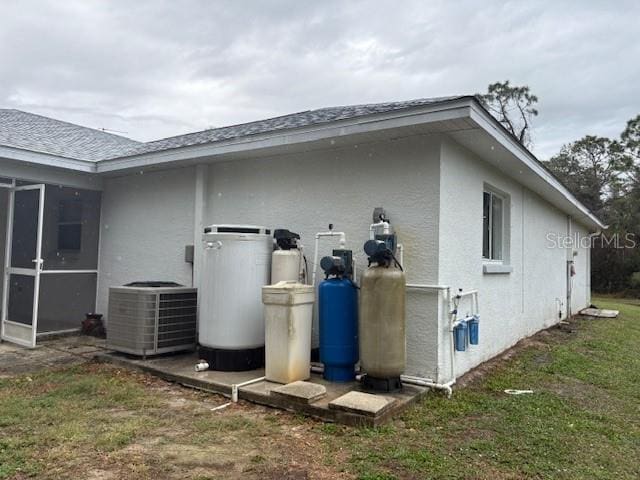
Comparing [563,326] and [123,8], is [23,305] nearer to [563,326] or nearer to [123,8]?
[123,8]

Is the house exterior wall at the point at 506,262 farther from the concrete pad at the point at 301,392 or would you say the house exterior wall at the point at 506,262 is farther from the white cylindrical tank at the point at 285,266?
the white cylindrical tank at the point at 285,266

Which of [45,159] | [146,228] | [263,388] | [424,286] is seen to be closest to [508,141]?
[424,286]

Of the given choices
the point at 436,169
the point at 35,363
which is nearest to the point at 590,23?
the point at 436,169

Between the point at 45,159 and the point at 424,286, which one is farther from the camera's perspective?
the point at 45,159

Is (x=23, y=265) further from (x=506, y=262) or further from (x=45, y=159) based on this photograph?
(x=506, y=262)

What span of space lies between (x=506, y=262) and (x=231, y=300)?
4017mm

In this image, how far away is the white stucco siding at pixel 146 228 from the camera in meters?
6.28

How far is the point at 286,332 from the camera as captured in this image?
412 cm

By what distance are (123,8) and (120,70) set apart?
4.65m

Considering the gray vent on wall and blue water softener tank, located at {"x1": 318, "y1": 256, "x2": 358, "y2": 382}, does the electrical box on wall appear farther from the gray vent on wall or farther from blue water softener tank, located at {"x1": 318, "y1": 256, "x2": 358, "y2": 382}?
blue water softener tank, located at {"x1": 318, "y1": 256, "x2": 358, "y2": 382}

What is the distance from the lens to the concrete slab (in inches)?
132

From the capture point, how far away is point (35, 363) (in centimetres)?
517

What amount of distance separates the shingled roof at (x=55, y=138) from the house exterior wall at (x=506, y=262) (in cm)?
508

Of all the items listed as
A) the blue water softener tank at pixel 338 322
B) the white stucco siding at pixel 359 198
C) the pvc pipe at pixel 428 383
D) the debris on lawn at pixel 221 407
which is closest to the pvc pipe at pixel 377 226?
the white stucco siding at pixel 359 198
